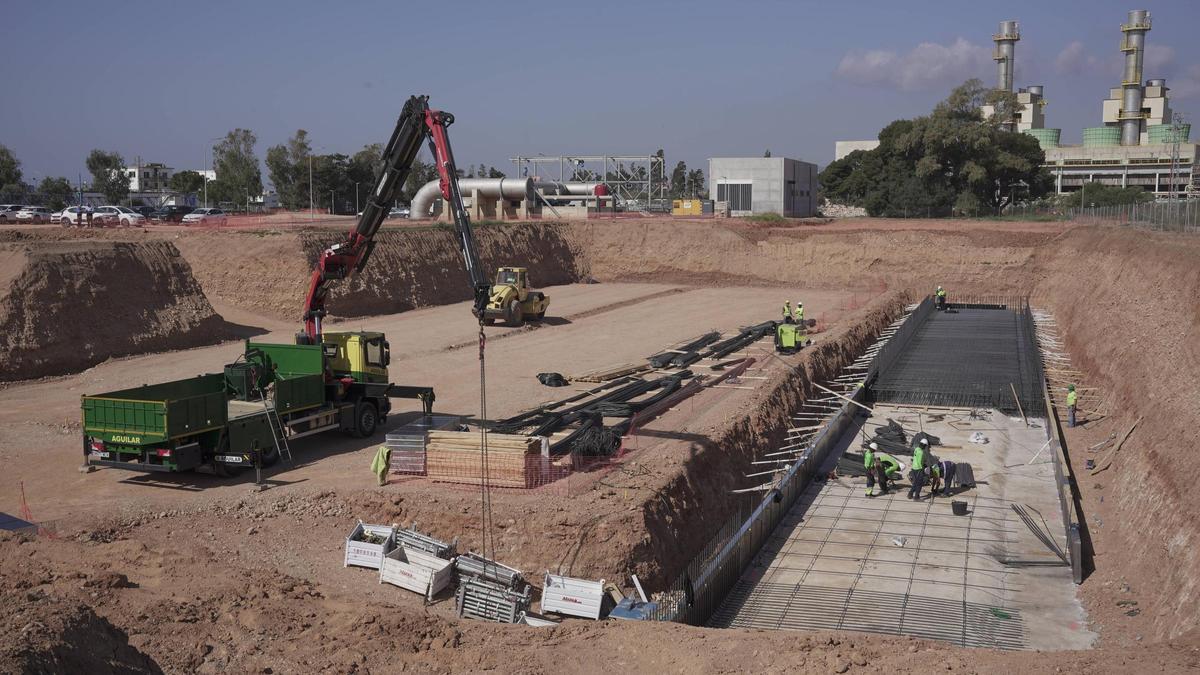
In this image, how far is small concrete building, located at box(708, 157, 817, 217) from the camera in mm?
83438

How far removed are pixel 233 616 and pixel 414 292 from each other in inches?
1397

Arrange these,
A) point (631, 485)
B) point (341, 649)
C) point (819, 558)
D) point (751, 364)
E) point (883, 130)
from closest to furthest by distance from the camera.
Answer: point (341, 649) < point (631, 485) < point (819, 558) < point (751, 364) < point (883, 130)

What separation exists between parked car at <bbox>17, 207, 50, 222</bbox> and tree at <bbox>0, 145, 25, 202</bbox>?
702 inches

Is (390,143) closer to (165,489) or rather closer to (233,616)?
(165,489)

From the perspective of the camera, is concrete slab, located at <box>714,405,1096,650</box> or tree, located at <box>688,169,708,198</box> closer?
concrete slab, located at <box>714,405,1096,650</box>

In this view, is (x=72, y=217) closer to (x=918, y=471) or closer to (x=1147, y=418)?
(x=918, y=471)

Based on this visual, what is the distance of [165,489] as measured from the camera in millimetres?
18266

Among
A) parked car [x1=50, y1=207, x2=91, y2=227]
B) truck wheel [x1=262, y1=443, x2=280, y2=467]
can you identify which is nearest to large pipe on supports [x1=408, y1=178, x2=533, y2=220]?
parked car [x1=50, y1=207, x2=91, y2=227]

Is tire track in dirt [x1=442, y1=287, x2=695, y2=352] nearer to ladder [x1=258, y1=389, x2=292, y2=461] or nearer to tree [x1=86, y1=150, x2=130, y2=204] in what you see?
ladder [x1=258, y1=389, x2=292, y2=461]

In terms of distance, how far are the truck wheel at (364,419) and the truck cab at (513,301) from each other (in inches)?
637

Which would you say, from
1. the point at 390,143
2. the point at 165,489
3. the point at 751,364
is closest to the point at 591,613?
the point at 165,489

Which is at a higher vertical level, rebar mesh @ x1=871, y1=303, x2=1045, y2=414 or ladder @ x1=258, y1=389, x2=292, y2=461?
ladder @ x1=258, y1=389, x2=292, y2=461

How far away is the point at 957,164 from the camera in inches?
3137

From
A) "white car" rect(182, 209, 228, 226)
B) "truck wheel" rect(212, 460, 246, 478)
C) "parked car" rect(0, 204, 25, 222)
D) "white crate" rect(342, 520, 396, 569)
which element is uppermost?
"parked car" rect(0, 204, 25, 222)
